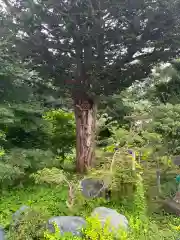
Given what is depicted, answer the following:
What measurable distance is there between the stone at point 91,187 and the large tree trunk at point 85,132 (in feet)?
3.78

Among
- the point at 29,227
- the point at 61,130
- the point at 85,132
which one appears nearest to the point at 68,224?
the point at 29,227

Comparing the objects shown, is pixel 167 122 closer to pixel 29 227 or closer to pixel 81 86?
pixel 81 86

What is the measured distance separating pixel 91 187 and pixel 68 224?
5.26 feet

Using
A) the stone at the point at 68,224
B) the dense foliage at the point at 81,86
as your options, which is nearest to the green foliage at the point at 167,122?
the dense foliage at the point at 81,86

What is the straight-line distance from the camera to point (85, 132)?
6.89 metres

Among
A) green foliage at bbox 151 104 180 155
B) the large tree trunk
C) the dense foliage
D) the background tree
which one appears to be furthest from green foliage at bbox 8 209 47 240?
green foliage at bbox 151 104 180 155

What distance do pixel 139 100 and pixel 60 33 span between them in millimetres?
5941

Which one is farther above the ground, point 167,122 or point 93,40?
point 93,40

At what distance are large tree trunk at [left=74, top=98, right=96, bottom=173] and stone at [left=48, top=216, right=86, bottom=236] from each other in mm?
2674

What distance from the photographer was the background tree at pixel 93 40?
18.0 ft

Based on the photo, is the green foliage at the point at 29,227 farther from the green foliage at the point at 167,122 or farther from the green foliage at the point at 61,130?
the green foliage at the point at 167,122

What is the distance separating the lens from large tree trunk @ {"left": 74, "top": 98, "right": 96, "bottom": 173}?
22.3 feet

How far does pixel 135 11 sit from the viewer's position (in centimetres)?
551

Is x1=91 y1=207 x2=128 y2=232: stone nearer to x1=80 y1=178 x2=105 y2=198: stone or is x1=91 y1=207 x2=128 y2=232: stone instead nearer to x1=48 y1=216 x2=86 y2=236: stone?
x1=48 y1=216 x2=86 y2=236: stone
